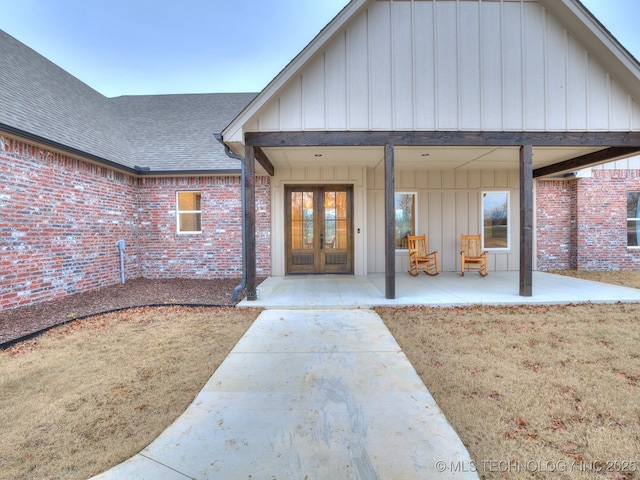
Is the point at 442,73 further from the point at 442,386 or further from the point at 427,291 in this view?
the point at 442,386

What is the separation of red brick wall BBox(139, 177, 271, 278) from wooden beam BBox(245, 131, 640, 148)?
310cm

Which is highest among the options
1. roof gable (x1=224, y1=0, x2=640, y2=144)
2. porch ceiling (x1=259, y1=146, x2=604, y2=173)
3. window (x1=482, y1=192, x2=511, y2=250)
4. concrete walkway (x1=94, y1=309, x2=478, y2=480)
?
roof gable (x1=224, y1=0, x2=640, y2=144)

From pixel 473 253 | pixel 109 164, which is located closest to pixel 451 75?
pixel 473 253

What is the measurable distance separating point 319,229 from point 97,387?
6036mm

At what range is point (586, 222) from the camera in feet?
29.0

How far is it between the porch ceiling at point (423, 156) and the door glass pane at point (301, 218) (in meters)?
0.88

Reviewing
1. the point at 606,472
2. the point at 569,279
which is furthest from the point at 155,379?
the point at 569,279

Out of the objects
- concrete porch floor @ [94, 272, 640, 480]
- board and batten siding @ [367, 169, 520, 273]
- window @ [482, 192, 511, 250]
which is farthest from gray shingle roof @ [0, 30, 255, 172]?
window @ [482, 192, 511, 250]

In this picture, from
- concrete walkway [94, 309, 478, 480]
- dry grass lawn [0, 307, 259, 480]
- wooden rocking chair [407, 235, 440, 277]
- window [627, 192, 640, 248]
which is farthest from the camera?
window [627, 192, 640, 248]

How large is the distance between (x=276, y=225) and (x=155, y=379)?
17.9ft

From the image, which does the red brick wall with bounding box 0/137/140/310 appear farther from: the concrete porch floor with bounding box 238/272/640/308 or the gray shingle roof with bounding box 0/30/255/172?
the concrete porch floor with bounding box 238/272/640/308

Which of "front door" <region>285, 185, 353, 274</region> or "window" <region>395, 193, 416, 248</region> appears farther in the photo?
"window" <region>395, 193, 416, 248</region>

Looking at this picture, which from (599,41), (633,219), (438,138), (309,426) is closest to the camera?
(309,426)

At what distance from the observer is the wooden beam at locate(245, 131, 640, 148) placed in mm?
5332
